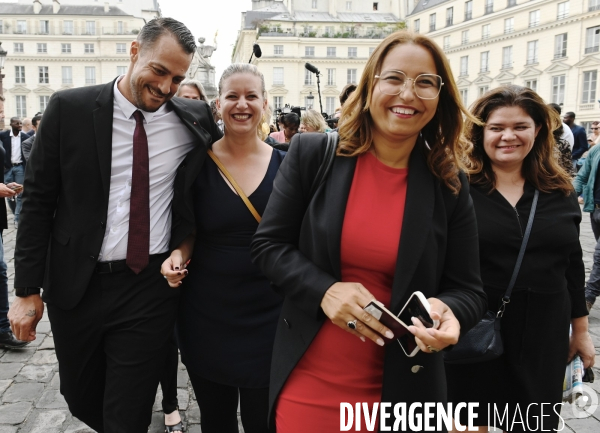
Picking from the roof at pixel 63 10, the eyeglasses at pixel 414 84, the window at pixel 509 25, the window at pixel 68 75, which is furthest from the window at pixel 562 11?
the window at pixel 68 75

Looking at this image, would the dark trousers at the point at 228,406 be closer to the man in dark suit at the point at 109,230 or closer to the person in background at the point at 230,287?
the person in background at the point at 230,287

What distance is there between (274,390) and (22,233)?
143cm

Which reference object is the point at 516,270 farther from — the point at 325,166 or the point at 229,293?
the point at 229,293

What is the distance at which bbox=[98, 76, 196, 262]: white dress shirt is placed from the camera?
2.40 meters

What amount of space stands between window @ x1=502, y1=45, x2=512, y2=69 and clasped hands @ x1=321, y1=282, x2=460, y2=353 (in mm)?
48727

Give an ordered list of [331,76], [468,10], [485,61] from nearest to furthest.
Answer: [485,61]
[468,10]
[331,76]

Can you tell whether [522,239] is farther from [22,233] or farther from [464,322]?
[22,233]

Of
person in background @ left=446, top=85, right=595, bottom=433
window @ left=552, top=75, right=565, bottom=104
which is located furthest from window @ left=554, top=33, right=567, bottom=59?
person in background @ left=446, top=85, right=595, bottom=433

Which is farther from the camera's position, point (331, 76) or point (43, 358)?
point (331, 76)

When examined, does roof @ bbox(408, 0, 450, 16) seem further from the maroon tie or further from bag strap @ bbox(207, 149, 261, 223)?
the maroon tie

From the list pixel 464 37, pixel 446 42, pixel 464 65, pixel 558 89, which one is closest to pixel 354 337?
pixel 558 89

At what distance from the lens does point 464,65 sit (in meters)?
48.6

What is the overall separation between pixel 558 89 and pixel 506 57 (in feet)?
22.7

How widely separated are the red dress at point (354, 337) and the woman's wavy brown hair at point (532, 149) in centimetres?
98
